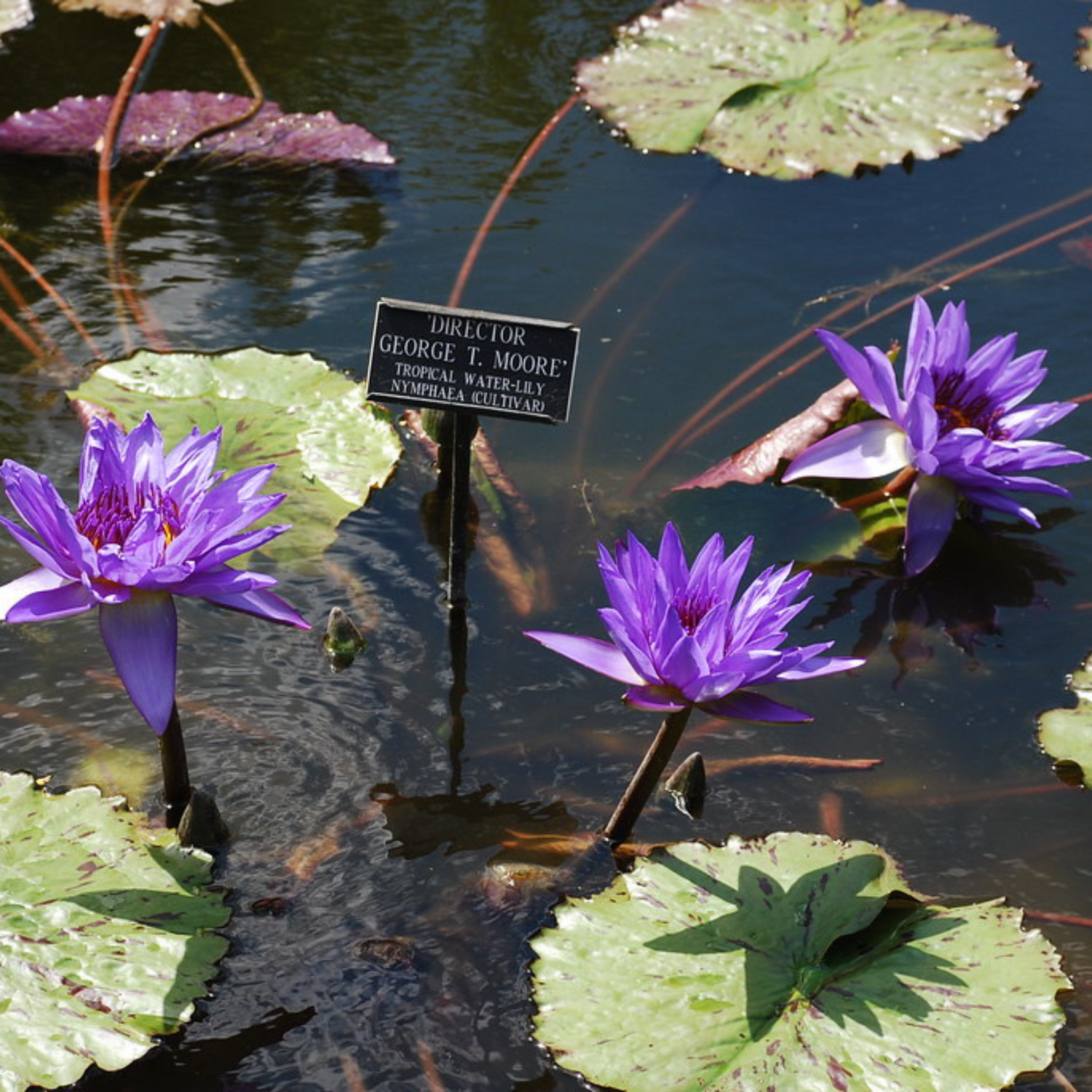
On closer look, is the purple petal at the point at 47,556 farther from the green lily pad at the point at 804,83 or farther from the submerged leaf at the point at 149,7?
the submerged leaf at the point at 149,7

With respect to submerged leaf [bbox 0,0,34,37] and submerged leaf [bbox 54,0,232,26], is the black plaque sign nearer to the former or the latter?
submerged leaf [bbox 54,0,232,26]

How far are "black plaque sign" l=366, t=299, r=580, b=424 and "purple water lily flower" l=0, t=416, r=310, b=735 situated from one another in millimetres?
545

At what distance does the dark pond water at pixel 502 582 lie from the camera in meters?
2.32

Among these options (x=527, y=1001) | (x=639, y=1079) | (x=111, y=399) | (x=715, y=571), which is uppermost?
(x=715, y=571)

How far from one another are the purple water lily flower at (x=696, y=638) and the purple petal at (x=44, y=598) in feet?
2.28

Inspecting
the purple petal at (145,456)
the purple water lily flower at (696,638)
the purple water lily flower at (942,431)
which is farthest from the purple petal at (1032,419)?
the purple petal at (145,456)

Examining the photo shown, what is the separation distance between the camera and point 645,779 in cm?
232

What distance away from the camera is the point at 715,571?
2.25 m

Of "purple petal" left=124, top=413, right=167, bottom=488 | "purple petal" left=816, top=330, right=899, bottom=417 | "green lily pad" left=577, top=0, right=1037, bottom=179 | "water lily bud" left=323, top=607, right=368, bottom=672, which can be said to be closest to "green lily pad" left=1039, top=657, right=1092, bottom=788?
"purple petal" left=816, top=330, right=899, bottom=417

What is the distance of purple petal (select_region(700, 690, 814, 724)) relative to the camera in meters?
2.13

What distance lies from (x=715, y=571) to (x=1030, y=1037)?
0.82m

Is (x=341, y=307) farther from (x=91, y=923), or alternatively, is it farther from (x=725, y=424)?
(x=91, y=923)

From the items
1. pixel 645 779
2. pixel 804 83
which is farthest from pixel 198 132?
pixel 645 779

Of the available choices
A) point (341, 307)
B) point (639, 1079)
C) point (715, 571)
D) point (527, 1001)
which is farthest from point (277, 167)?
point (639, 1079)
